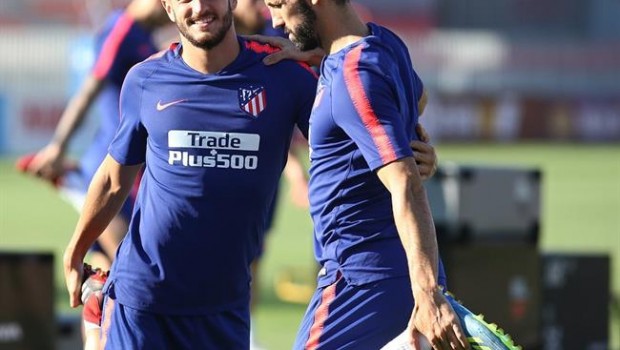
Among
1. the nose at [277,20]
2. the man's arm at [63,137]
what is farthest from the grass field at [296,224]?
the nose at [277,20]

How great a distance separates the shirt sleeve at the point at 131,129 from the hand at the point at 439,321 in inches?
53.0

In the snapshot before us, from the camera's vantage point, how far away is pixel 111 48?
26.9 feet

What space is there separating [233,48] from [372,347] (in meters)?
1.15

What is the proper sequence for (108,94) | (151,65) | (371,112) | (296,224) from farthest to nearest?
1. (296,224)
2. (108,94)
3. (151,65)
4. (371,112)

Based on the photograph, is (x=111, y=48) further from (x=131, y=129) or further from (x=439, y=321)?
(x=439, y=321)

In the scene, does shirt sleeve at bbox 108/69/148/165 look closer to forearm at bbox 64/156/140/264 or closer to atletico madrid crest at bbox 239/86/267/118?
forearm at bbox 64/156/140/264

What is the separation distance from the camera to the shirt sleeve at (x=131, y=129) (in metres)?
5.41

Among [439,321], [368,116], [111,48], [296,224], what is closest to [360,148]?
[368,116]

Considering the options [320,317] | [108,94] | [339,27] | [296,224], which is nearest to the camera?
[339,27]

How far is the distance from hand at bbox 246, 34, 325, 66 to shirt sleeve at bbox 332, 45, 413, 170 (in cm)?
59

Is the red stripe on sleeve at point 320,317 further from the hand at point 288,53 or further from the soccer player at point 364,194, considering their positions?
the hand at point 288,53

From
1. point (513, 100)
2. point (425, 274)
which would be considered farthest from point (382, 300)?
point (513, 100)

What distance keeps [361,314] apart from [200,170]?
751 millimetres

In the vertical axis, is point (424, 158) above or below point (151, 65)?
below
